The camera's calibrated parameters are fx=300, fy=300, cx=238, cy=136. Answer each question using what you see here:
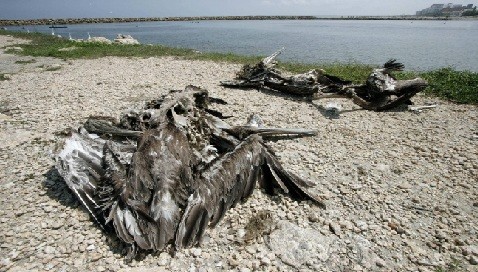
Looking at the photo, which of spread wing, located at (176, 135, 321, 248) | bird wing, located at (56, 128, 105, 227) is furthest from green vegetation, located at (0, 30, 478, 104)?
bird wing, located at (56, 128, 105, 227)

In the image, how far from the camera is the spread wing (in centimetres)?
447

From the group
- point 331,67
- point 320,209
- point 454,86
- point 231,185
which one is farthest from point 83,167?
point 331,67

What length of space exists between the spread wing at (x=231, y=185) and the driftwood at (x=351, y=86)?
19.3ft

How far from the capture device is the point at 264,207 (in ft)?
18.1

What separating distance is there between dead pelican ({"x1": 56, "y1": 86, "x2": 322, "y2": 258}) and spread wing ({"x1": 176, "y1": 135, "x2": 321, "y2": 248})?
0.01 meters

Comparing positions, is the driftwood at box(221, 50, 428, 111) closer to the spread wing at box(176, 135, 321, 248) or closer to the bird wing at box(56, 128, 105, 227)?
the spread wing at box(176, 135, 321, 248)

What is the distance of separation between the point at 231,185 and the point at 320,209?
1764 mm

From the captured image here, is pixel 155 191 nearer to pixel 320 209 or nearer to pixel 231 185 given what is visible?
pixel 231 185

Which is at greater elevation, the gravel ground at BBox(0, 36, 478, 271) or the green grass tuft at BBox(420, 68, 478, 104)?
the green grass tuft at BBox(420, 68, 478, 104)

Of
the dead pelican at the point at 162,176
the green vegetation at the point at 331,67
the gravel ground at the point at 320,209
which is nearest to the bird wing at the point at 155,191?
the dead pelican at the point at 162,176

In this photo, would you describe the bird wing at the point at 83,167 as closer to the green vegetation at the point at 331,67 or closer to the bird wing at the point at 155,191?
the bird wing at the point at 155,191

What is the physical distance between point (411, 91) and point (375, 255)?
7.53m

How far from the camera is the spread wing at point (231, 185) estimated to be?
4.47m

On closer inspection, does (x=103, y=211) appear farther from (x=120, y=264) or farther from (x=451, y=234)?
(x=451, y=234)
